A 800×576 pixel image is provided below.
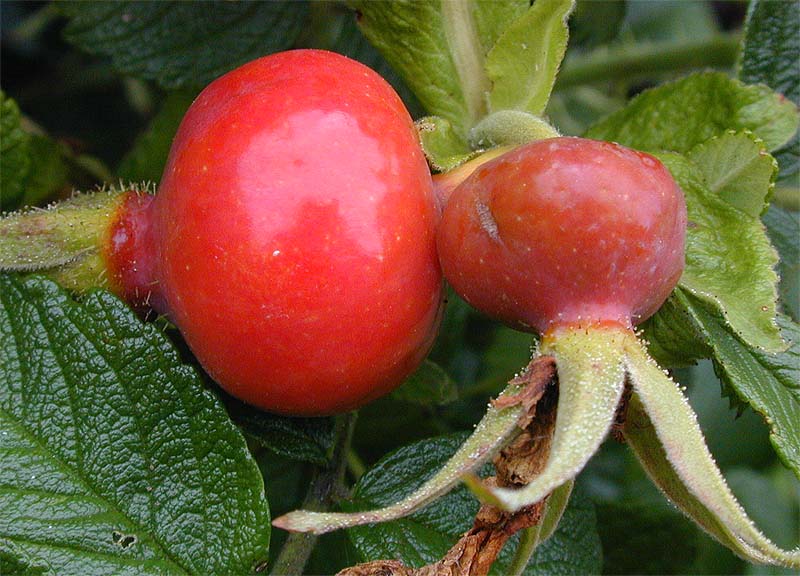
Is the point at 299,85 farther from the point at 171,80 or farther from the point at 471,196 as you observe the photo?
the point at 171,80

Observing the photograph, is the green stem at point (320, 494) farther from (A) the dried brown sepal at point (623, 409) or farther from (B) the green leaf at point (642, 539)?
(B) the green leaf at point (642, 539)

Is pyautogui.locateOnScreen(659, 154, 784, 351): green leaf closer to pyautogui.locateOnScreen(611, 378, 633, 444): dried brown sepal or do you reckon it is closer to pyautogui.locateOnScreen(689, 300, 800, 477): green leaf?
pyautogui.locateOnScreen(689, 300, 800, 477): green leaf

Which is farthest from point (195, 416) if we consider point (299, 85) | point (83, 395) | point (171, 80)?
point (171, 80)

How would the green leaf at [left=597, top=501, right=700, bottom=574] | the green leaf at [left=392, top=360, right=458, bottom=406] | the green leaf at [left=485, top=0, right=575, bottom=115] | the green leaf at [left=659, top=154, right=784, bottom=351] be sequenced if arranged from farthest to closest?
the green leaf at [left=597, top=501, right=700, bottom=574] → the green leaf at [left=392, top=360, right=458, bottom=406] → the green leaf at [left=485, top=0, right=575, bottom=115] → the green leaf at [left=659, top=154, right=784, bottom=351]

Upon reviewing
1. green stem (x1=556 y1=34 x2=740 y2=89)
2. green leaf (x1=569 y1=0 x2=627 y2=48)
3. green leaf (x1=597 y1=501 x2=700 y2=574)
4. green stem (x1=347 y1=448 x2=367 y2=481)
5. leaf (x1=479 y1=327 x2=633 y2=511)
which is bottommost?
green leaf (x1=597 y1=501 x2=700 y2=574)

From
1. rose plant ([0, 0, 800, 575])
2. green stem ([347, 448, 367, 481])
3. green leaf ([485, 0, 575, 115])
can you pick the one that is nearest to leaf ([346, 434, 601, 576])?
rose plant ([0, 0, 800, 575])

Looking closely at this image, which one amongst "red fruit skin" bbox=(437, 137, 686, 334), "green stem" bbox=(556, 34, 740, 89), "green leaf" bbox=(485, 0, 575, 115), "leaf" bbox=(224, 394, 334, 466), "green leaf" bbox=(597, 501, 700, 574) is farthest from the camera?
"green stem" bbox=(556, 34, 740, 89)

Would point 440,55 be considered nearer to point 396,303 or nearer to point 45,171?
point 396,303
